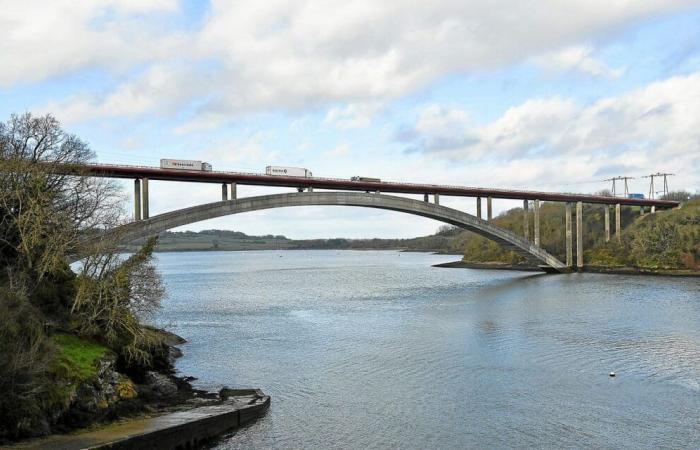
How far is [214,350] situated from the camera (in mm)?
29188

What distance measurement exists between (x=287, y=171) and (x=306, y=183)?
2.48m

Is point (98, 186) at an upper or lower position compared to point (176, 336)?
upper

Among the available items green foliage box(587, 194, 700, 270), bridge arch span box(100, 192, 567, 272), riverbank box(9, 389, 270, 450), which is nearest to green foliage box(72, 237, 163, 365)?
riverbank box(9, 389, 270, 450)

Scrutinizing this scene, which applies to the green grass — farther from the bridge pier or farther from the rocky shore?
the bridge pier

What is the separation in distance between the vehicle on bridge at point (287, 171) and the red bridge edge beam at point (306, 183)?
0.66 m

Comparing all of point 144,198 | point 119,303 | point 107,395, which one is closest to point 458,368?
point 107,395

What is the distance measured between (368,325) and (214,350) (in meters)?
10.9

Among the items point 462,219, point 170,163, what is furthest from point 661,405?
point 462,219

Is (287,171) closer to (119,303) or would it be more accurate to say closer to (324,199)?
(324,199)

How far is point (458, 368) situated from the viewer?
24984 mm

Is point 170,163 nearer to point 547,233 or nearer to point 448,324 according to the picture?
point 448,324

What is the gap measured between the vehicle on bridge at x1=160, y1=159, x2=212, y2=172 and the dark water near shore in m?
11.5

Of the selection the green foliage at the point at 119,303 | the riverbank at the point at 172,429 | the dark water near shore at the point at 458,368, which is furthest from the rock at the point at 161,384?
the riverbank at the point at 172,429

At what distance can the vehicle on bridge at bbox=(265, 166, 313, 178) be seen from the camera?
54.8m
